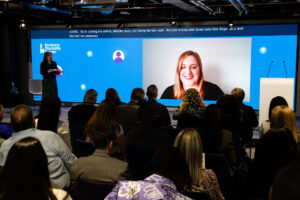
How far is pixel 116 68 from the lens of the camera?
1028 cm

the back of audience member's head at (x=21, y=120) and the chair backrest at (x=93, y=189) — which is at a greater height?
the back of audience member's head at (x=21, y=120)

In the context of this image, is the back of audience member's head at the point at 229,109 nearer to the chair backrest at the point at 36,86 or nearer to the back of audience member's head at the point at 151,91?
the back of audience member's head at the point at 151,91

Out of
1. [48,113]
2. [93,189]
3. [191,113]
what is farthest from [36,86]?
[93,189]

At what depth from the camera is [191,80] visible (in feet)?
31.5

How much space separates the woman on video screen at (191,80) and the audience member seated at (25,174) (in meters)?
8.16

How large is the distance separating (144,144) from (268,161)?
134 cm

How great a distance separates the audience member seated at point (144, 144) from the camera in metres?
3.21

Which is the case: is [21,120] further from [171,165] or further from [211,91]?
[211,91]

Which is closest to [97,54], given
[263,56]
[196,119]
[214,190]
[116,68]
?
[116,68]

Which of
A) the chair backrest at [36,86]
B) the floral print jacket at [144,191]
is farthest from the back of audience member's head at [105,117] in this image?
the chair backrest at [36,86]

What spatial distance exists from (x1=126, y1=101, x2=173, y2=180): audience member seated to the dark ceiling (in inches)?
→ 199

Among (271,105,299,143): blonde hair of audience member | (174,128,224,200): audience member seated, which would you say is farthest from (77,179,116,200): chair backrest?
(271,105,299,143): blonde hair of audience member

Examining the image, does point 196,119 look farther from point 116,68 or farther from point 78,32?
point 78,32

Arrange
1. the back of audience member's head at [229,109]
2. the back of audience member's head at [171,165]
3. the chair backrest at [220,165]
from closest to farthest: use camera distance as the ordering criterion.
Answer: the back of audience member's head at [171,165] < the chair backrest at [220,165] < the back of audience member's head at [229,109]
